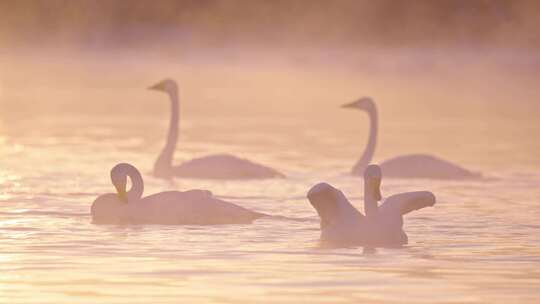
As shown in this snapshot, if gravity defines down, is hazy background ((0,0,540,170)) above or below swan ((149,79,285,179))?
above

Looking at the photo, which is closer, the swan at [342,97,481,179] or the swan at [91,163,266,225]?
the swan at [91,163,266,225]

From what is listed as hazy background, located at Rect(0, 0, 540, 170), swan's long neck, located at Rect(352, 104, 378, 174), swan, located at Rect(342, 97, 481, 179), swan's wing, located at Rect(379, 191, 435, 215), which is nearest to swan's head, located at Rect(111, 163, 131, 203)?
swan's wing, located at Rect(379, 191, 435, 215)

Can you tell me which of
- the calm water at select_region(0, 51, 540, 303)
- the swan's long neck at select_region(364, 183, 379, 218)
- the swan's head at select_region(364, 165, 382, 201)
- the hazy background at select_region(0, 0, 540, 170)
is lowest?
the calm water at select_region(0, 51, 540, 303)

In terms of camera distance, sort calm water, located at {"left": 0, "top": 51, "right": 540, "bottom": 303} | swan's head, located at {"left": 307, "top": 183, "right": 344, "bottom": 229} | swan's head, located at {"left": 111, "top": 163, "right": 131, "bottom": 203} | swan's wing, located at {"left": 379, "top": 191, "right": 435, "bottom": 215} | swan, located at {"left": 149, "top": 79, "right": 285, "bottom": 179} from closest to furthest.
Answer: calm water, located at {"left": 0, "top": 51, "right": 540, "bottom": 303}, swan's head, located at {"left": 307, "top": 183, "right": 344, "bottom": 229}, swan's wing, located at {"left": 379, "top": 191, "right": 435, "bottom": 215}, swan's head, located at {"left": 111, "top": 163, "right": 131, "bottom": 203}, swan, located at {"left": 149, "top": 79, "right": 285, "bottom": 179}

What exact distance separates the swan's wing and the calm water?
28 centimetres

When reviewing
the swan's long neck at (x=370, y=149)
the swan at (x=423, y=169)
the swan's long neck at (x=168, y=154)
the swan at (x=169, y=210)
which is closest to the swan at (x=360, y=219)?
the swan at (x=169, y=210)

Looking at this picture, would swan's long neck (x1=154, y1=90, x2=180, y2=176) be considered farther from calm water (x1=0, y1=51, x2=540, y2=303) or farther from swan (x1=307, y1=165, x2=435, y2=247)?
swan (x1=307, y1=165, x2=435, y2=247)

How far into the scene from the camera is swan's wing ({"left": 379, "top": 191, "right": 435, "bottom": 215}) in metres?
14.3

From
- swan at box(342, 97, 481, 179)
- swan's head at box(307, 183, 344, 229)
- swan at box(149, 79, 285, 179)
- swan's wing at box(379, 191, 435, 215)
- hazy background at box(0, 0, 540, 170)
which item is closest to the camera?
swan's head at box(307, 183, 344, 229)

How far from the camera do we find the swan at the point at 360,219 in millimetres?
14203

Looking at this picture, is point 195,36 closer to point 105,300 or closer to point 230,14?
point 230,14

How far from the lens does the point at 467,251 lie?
552 inches

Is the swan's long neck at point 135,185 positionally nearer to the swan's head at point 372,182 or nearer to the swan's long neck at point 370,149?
the swan's head at point 372,182

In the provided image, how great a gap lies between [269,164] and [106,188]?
369 cm
